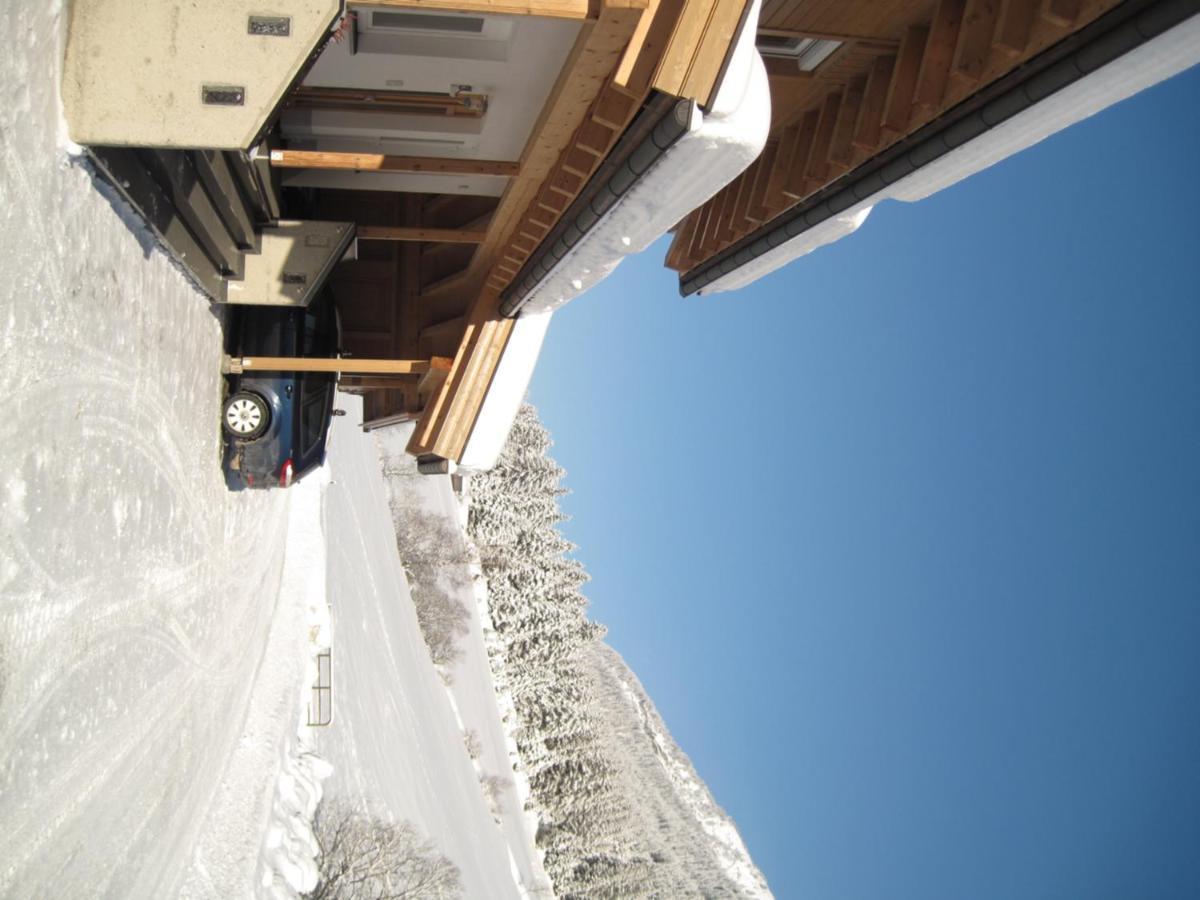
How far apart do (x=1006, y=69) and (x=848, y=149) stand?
206 centimetres

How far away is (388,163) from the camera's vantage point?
29.6ft

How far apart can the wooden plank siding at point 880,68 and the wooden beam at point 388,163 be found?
9.23 ft

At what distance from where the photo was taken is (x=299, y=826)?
1487 centimetres

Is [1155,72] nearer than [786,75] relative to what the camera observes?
Yes

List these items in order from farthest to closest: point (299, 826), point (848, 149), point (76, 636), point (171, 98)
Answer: point (299, 826), point (848, 149), point (76, 636), point (171, 98)

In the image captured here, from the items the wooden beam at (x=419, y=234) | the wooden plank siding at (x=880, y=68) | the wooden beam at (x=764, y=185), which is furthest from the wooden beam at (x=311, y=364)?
the wooden plank siding at (x=880, y=68)

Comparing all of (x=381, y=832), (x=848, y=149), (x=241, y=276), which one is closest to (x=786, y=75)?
(x=848, y=149)

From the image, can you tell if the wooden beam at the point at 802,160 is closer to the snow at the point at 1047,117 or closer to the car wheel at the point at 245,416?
the snow at the point at 1047,117

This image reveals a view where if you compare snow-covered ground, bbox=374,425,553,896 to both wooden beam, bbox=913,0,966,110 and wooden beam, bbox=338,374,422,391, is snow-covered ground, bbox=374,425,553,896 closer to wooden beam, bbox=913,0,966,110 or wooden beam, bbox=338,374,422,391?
wooden beam, bbox=338,374,422,391

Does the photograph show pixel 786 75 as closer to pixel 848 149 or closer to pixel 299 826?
pixel 848 149

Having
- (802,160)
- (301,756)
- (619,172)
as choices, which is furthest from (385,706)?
(619,172)

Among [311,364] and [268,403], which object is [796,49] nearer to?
[311,364]

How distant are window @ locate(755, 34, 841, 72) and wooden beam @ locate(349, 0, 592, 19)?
11.4 ft

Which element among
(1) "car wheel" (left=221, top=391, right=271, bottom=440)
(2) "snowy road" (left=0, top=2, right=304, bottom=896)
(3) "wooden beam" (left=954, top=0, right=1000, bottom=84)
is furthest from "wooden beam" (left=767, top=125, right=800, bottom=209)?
(1) "car wheel" (left=221, top=391, right=271, bottom=440)
